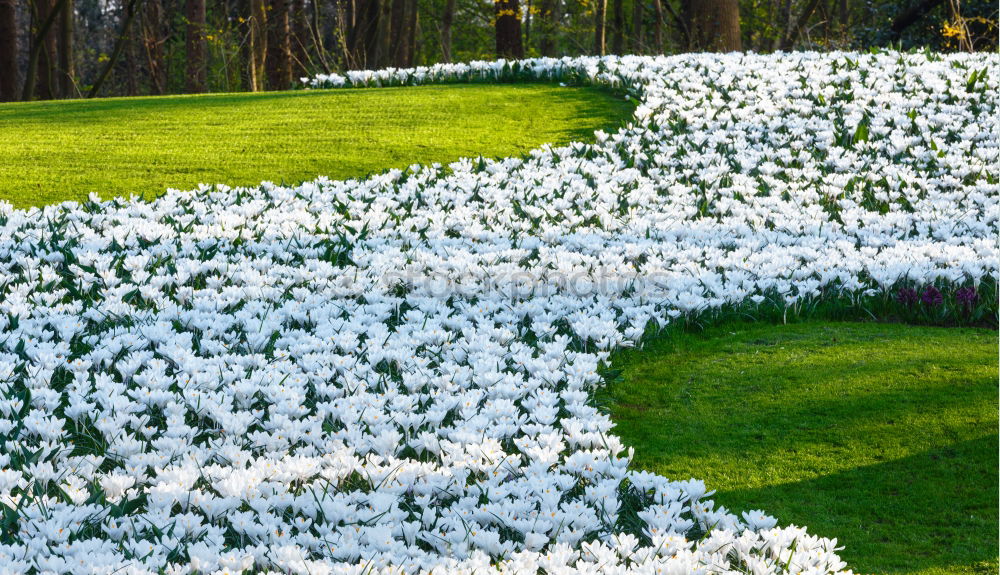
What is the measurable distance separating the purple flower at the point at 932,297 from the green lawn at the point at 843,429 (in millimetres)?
274

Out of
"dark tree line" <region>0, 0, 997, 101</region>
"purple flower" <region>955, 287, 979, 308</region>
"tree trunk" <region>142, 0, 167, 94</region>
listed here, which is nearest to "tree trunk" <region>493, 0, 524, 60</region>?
"dark tree line" <region>0, 0, 997, 101</region>

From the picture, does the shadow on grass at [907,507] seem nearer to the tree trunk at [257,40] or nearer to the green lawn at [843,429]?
the green lawn at [843,429]

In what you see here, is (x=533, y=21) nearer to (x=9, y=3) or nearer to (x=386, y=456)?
(x=9, y=3)

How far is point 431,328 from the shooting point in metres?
4.98

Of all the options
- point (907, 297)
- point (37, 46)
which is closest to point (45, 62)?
point (37, 46)

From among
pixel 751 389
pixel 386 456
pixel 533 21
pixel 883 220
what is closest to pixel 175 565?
pixel 386 456

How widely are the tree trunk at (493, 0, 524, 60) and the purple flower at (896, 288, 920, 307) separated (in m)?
14.2

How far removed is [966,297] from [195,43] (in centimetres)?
1438

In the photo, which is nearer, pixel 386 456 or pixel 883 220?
pixel 386 456

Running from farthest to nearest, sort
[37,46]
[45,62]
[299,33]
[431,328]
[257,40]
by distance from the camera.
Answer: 1. [299,33]
2. [257,40]
3. [45,62]
4. [37,46]
5. [431,328]

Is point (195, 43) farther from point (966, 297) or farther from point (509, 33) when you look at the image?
point (966, 297)

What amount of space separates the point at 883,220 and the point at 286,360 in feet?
15.9

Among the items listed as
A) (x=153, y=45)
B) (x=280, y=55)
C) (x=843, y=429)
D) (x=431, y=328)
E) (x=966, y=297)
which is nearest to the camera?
(x=843, y=429)

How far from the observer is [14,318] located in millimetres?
4891
